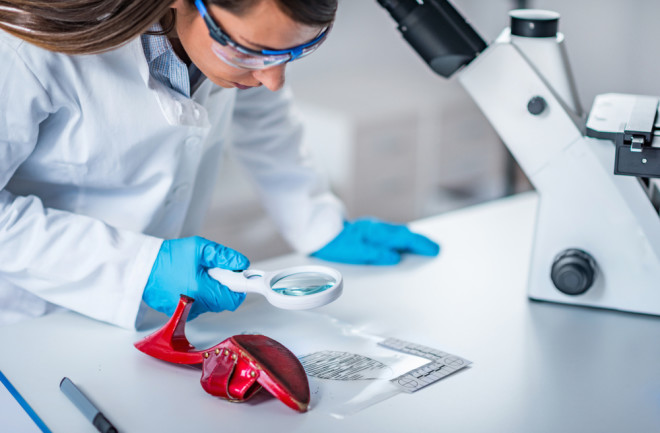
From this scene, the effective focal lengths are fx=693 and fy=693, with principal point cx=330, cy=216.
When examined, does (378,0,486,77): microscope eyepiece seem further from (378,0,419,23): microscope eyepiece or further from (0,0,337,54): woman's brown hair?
(0,0,337,54): woman's brown hair

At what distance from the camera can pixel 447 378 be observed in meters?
1.05

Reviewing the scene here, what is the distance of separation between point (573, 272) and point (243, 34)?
701 mm

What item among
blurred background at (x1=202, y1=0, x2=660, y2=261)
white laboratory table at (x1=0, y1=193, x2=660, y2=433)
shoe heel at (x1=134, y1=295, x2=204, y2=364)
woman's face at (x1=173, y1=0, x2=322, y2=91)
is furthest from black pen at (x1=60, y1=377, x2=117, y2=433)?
blurred background at (x1=202, y1=0, x2=660, y2=261)

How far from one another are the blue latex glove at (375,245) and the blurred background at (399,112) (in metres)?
1.50

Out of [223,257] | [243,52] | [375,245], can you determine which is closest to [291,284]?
[223,257]

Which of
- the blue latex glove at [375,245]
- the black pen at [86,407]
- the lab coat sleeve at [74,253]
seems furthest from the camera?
the blue latex glove at [375,245]

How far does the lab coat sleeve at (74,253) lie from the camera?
114 cm

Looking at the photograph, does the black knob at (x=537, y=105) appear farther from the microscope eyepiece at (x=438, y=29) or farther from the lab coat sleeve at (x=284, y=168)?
the lab coat sleeve at (x=284, y=168)

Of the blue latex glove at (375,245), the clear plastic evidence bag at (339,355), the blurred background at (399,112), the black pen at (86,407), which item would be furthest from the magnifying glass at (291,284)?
the blurred background at (399,112)

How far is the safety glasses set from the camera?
0.99 metres

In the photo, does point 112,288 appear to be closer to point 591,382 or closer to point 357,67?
point 591,382

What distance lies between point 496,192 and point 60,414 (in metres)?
3.51

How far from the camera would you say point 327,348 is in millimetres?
1130

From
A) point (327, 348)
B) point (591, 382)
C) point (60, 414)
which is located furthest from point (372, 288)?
point (60, 414)
